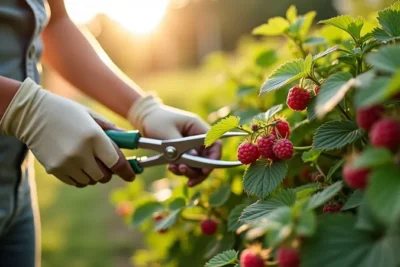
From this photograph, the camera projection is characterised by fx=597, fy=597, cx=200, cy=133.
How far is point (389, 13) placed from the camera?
959 mm

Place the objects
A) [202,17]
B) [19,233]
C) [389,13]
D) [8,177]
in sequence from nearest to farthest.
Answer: [389,13]
[8,177]
[19,233]
[202,17]

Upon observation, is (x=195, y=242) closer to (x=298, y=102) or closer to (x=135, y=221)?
(x=135, y=221)

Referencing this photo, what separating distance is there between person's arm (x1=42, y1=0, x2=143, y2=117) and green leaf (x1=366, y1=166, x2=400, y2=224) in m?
1.18

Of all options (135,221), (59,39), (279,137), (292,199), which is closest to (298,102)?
(279,137)

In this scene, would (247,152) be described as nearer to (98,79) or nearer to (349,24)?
(349,24)

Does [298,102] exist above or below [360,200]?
above

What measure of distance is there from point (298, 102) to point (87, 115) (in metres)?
0.51

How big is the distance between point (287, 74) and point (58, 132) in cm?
53

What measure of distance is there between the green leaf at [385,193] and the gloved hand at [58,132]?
0.77 m

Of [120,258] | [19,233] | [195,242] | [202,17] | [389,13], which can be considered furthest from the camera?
[202,17]

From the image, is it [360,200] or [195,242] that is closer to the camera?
[360,200]

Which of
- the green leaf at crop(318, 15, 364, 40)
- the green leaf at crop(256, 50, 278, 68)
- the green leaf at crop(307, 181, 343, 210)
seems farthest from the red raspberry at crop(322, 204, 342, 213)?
the green leaf at crop(256, 50, 278, 68)

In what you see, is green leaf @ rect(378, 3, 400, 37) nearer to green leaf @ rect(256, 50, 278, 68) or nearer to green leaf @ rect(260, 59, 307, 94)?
green leaf @ rect(260, 59, 307, 94)

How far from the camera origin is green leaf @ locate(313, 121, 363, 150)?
2.92ft
